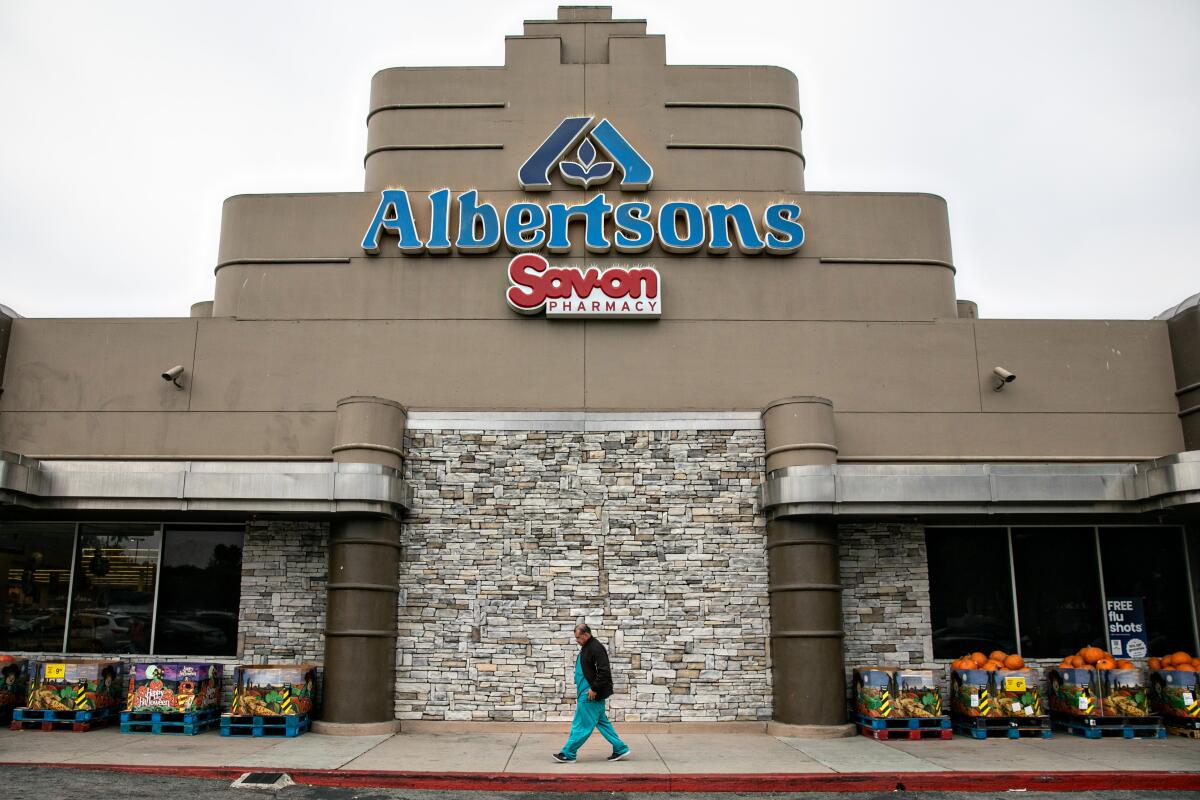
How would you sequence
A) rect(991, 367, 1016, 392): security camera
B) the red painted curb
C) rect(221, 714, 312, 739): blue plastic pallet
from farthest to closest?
1. rect(991, 367, 1016, 392): security camera
2. rect(221, 714, 312, 739): blue plastic pallet
3. the red painted curb

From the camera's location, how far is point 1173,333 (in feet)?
55.1

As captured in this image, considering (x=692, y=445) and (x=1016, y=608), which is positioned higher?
(x=692, y=445)

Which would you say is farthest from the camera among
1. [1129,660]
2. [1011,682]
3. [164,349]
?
[164,349]

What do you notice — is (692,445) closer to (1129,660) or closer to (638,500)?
(638,500)

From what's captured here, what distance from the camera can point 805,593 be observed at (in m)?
14.5

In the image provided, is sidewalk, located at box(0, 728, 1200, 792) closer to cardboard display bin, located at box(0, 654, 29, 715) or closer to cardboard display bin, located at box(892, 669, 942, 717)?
cardboard display bin, located at box(892, 669, 942, 717)

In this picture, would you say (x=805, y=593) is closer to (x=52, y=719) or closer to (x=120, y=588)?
(x=120, y=588)

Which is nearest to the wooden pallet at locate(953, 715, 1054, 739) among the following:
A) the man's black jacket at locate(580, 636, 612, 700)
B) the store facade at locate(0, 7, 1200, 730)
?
the store facade at locate(0, 7, 1200, 730)

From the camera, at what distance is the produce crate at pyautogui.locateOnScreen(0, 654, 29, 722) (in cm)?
1455

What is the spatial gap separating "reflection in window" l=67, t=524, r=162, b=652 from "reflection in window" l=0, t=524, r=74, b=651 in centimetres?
27

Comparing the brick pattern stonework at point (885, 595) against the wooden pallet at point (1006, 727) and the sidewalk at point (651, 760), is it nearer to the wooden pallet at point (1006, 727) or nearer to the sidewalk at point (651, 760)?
the wooden pallet at point (1006, 727)

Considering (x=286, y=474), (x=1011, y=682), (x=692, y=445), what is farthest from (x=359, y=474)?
(x=1011, y=682)

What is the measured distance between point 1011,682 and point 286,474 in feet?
38.1

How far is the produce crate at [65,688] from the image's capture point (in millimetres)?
14078
